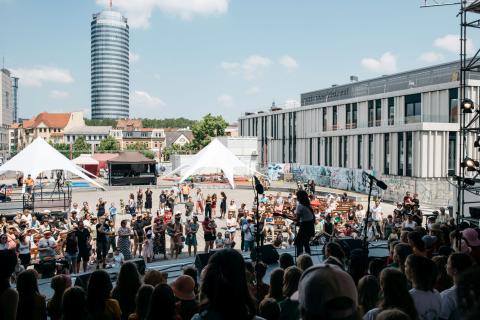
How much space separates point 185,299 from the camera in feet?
14.6

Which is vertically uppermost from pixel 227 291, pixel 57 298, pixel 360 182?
pixel 227 291

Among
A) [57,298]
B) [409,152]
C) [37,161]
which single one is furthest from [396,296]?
[409,152]

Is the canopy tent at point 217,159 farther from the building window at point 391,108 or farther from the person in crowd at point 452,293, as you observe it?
the building window at point 391,108

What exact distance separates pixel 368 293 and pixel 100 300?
2479mm

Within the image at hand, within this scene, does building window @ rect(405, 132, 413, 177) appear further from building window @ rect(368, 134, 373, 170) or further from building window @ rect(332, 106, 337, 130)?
building window @ rect(332, 106, 337, 130)

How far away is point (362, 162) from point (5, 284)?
1720 inches

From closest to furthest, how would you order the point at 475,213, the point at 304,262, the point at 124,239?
the point at 304,262
the point at 475,213
the point at 124,239

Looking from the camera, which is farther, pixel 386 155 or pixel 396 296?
pixel 386 155

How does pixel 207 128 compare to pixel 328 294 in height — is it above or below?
above

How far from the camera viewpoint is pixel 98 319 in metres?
4.04

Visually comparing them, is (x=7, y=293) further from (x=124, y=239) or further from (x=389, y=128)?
(x=389, y=128)

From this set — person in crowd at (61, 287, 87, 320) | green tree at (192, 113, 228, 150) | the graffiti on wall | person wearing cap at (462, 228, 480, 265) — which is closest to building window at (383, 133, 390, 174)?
the graffiti on wall

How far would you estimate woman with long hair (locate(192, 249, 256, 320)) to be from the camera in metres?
2.69

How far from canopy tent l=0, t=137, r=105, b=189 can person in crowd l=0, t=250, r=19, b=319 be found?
1711 centimetres
